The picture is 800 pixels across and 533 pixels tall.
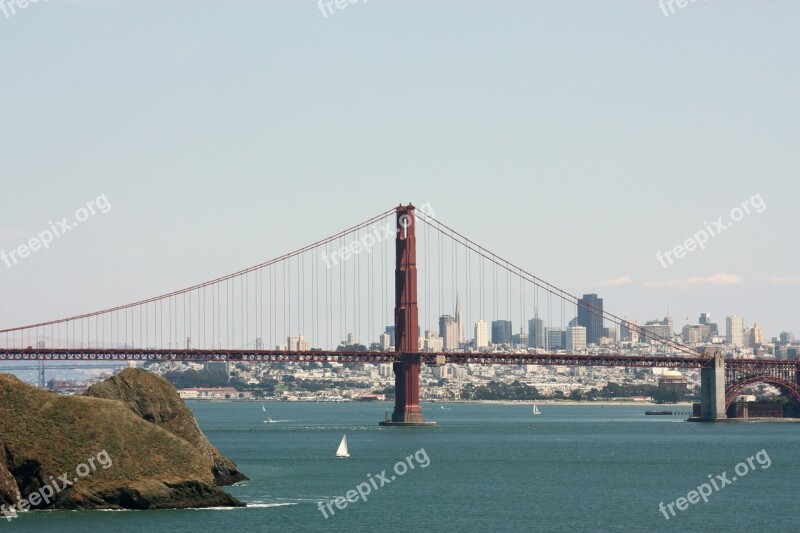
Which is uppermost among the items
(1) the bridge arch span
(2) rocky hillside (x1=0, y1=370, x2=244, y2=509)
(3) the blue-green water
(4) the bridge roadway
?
(4) the bridge roadway

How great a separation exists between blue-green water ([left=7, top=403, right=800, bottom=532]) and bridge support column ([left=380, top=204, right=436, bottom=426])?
6.32m

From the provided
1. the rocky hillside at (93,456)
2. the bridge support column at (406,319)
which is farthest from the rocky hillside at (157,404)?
the bridge support column at (406,319)

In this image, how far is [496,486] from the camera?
76500mm

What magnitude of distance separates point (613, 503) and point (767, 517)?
24.4 feet

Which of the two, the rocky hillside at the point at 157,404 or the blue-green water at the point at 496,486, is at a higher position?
the rocky hillside at the point at 157,404

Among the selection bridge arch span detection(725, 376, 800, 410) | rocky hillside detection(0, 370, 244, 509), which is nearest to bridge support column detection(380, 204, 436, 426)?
bridge arch span detection(725, 376, 800, 410)

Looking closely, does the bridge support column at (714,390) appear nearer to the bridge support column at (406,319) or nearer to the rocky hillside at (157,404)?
the bridge support column at (406,319)

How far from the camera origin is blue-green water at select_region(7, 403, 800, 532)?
5859 cm

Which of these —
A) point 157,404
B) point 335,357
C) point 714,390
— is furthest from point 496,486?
point 714,390

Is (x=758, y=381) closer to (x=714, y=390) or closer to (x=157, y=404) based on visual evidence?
(x=714, y=390)

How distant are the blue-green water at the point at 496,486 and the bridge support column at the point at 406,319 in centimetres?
632

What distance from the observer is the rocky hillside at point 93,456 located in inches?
2340

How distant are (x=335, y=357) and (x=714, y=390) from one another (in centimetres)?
4080

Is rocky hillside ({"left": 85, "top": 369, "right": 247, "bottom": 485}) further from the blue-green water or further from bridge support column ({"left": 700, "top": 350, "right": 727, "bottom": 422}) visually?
bridge support column ({"left": 700, "top": 350, "right": 727, "bottom": 422})
